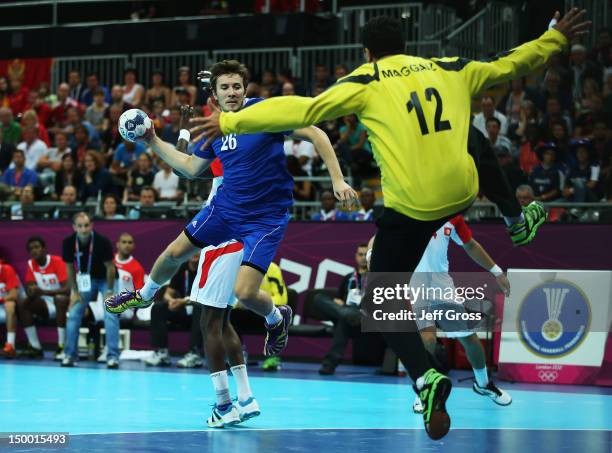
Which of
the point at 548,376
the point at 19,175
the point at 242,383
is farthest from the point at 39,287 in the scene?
the point at 242,383

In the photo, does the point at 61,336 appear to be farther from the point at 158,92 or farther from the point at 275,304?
the point at 158,92

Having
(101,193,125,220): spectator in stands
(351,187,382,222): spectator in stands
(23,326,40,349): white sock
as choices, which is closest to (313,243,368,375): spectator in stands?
(351,187,382,222): spectator in stands

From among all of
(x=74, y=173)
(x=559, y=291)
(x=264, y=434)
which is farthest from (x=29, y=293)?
(x=264, y=434)

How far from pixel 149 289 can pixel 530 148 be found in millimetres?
8871

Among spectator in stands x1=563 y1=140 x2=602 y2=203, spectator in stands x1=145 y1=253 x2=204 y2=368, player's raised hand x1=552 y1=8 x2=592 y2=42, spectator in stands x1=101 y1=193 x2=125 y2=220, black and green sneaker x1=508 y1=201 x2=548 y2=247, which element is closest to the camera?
player's raised hand x1=552 y1=8 x2=592 y2=42

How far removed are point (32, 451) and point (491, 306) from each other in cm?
759

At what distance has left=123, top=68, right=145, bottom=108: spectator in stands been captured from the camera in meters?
22.1

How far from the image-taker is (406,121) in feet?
21.6

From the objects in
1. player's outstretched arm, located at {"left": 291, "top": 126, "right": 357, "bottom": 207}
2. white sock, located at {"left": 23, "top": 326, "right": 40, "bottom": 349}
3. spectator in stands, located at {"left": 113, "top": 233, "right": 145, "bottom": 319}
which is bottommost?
white sock, located at {"left": 23, "top": 326, "right": 40, "bottom": 349}

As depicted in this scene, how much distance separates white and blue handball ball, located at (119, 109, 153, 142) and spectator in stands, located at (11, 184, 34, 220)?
11.1 metres

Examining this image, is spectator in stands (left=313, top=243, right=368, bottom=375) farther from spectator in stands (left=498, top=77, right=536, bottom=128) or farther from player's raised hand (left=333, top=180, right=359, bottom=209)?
player's raised hand (left=333, top=180, right=359, bottom=209)

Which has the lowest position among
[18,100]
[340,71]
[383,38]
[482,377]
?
[482,377]

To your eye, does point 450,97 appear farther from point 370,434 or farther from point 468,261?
point 468,261

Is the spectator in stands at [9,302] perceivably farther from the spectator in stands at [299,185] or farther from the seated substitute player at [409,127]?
the seated substitute player at [409,127]
